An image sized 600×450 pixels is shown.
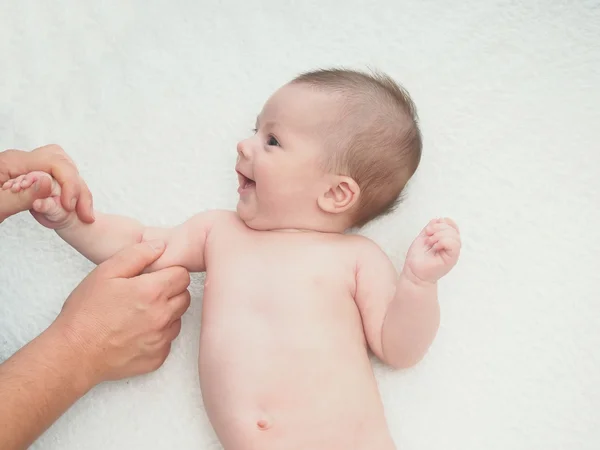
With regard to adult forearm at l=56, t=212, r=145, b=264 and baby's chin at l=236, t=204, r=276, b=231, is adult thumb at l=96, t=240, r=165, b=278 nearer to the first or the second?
adult forearm at l=56, t=212, r=145, b=264

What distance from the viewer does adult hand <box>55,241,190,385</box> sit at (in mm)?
1098

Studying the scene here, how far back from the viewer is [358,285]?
1.11m

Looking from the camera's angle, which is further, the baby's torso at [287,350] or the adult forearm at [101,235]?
the adult forearm at [101,235]

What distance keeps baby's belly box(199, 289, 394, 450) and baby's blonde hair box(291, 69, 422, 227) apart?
203 millimetres

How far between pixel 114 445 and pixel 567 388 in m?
0.73

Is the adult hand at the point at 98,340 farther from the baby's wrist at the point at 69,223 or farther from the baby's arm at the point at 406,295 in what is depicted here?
the baby's arm at the point at 406,295

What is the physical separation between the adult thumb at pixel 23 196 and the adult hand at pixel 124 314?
0.15 metres

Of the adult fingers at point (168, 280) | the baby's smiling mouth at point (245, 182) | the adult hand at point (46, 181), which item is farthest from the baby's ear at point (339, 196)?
the adult hand at point (46, 181)

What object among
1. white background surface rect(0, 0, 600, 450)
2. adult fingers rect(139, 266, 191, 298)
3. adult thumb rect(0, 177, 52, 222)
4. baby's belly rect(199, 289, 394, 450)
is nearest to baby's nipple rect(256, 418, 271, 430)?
baby's belly rect(199, 289, 394, 450)

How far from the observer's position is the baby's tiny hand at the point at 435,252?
101 cm

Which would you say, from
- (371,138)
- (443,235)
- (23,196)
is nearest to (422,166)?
(371,138)

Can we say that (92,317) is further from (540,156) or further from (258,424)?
(540,156)

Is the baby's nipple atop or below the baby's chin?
below

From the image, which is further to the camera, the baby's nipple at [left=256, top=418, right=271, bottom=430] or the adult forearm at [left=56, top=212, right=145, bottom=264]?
the adult forearm at [left=56, top=212, right=145, bottom=264]
